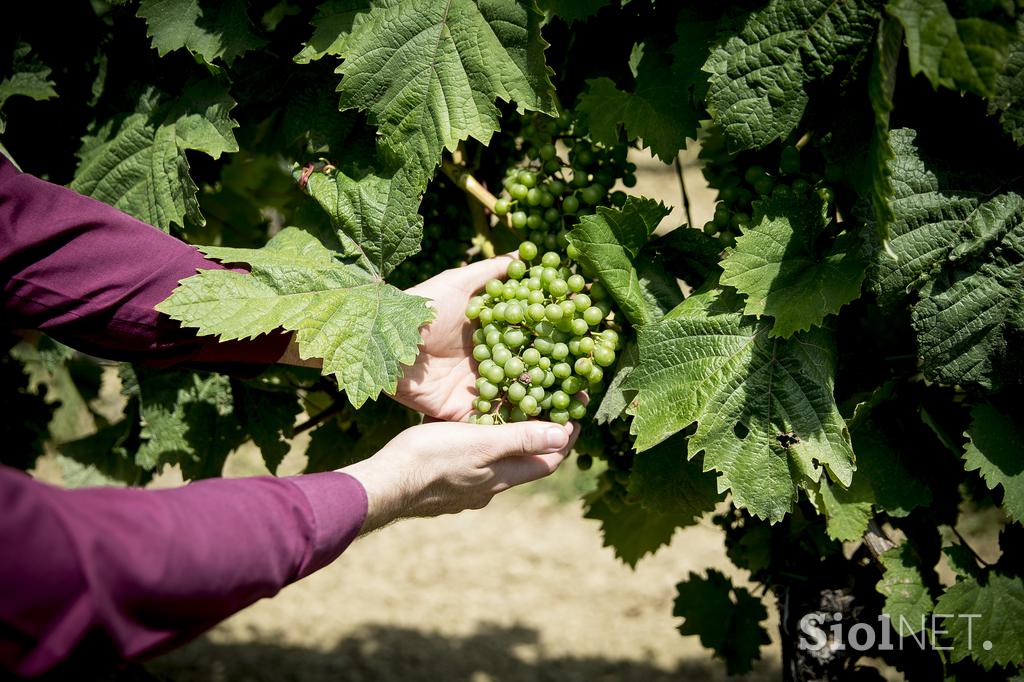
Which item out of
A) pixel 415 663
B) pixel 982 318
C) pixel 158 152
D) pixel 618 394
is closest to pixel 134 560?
pixel 618 394

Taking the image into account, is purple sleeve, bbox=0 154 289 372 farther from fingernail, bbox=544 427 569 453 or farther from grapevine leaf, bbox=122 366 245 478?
fingernail, bbox=544 427 569 453

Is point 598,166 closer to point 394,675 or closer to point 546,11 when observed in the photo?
point 546,11

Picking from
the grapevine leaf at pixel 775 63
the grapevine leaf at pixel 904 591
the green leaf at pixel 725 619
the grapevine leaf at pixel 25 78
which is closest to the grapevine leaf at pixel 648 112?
the grapevine leaf at pixel 775 63

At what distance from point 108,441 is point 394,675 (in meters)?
2.31

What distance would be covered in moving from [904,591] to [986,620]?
0.66ft

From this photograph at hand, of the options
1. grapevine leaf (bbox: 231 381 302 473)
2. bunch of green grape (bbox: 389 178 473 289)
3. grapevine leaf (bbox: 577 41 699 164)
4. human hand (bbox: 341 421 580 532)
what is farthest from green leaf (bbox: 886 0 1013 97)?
grapevine leaf (bbox: 231 381 302 473)

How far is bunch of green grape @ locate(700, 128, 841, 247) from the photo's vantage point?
5.83ft

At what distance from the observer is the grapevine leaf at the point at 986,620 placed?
6.61 feet

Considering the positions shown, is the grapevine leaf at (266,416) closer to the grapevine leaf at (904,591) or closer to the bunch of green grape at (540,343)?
the bunch of green grape at (540,343)

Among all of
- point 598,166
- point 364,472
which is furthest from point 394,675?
point 598,166

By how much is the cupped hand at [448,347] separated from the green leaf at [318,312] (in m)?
0.15

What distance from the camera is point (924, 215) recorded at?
167 centimetres

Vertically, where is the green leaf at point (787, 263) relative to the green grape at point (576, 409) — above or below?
above

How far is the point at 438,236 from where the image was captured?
2.27 m
